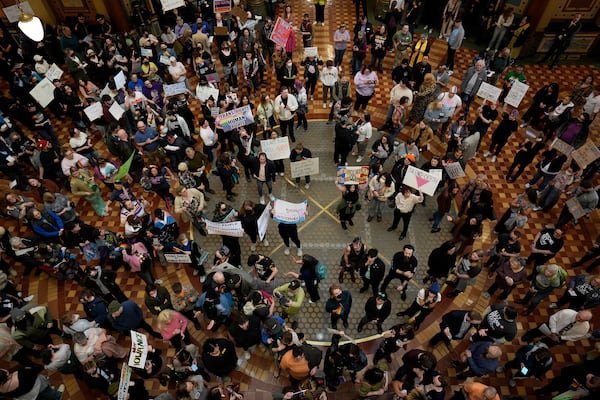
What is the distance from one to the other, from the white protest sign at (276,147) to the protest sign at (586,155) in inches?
288

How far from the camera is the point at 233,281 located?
23.9 ft

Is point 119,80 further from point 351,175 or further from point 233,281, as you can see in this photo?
point 233,281

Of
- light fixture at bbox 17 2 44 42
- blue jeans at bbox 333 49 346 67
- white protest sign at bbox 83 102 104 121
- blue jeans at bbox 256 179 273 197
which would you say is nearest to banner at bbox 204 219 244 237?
blue jeans at bbox 256 179 273 197

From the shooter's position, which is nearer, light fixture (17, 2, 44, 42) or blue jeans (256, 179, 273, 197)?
light fixture (17, 2, 44, 42)

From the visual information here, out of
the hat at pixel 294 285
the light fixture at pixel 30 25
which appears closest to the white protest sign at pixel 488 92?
the hat at pixel 294 285

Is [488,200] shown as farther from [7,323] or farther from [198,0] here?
[198,0]

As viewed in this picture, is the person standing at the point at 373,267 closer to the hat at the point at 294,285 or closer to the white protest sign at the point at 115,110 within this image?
the hat at the point at 294,285

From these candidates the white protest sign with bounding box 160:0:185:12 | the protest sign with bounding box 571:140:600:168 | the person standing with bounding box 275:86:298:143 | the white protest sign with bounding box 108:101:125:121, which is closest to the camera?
the protest sign with bounding box 571:140:600:168

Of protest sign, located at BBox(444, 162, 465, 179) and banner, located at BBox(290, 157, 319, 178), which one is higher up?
protest sign, located at BBox(444, 162, 465, 179)

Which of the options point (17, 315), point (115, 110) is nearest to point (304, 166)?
point (115, 110)

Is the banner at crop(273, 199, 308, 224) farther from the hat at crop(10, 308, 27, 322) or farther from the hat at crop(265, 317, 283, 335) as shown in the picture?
the hat at crop(10, 308, 27, 322)

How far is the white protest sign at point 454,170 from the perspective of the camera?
357 inches

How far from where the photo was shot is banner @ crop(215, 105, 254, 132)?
415 inches

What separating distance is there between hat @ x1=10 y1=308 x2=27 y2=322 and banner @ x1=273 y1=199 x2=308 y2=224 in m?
5.39
